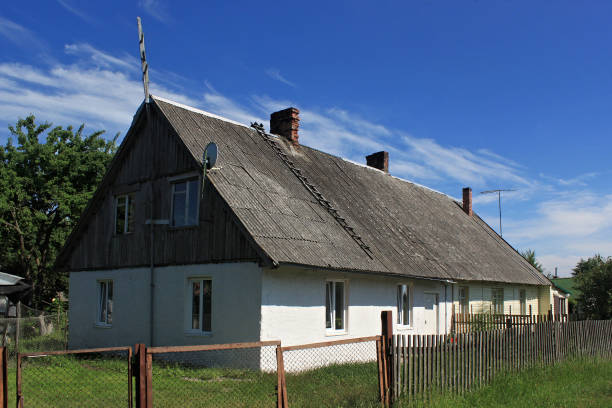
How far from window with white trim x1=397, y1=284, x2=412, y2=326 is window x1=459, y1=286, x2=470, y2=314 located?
15.0 feet

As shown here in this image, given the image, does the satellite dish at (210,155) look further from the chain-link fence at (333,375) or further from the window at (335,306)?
the chain-link fence at (333,375)

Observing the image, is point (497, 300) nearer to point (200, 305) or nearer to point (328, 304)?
point (328, 304)

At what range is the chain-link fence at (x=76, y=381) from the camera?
359 inches

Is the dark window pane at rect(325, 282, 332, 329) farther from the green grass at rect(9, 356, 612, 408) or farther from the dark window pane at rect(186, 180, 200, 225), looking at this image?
the dark window pane at rect(186, 180, 200, 225)

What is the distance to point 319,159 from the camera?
21.8 meters

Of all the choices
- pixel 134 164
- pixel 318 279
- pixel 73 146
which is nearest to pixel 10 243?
pixel 73 146

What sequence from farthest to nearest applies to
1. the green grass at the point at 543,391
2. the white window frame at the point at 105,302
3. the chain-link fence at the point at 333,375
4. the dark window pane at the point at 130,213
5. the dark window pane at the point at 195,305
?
the white window frame at the point at 105,302 → the dark window pane at the point at 130,213 → the dark window pane at the point at 195,305 → the green grass at the point at 543,391 → the chain-link fence at the point at 333,375

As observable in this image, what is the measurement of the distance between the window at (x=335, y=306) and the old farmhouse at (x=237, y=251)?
4 centimetres

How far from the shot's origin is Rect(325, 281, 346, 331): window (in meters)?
14.7

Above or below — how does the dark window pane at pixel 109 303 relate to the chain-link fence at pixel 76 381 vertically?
above

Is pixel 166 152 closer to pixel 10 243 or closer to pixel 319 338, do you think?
pixel 319 338

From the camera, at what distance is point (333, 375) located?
12.1 meters

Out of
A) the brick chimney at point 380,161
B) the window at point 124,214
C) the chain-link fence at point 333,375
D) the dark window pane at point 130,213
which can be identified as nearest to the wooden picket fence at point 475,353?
the chain-link fence at point 333,375

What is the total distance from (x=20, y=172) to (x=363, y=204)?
63.6 feet
